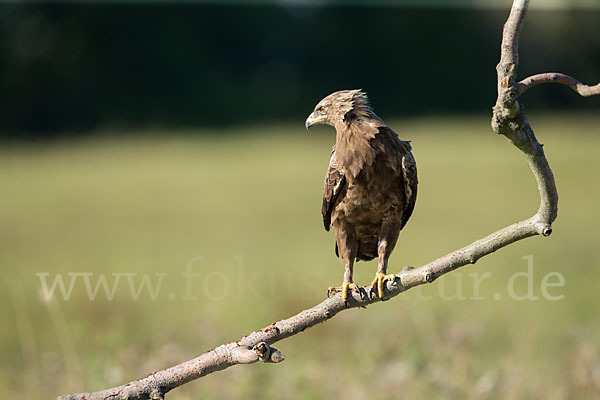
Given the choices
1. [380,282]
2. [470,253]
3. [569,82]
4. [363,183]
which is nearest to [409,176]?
[363,183]

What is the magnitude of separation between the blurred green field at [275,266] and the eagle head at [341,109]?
6.24 feet

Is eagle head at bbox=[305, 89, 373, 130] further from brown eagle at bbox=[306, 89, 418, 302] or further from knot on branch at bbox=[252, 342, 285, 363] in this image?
knot on branch at bbox=[252, 342, 285, 363]

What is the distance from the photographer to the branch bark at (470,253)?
195 cm

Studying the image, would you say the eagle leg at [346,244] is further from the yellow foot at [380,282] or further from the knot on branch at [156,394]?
the knot on branch at [156,394]

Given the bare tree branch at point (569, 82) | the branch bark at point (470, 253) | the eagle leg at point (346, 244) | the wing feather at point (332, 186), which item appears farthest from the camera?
the eagle leg at point (346, 244)

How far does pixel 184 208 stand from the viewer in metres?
19.6

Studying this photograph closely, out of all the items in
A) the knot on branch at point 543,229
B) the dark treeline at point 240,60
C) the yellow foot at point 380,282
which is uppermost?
the dark treeline at point 240,60

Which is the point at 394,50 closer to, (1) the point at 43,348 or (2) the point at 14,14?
(2) the point at 14,14

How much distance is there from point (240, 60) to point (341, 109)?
29385 mm

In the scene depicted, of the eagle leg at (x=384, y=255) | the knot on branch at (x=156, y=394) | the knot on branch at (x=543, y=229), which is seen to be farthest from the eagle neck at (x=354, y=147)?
the knot on branch at (x=156, y=394)

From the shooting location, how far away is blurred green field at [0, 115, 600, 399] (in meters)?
5.14

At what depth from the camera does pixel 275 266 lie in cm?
1273

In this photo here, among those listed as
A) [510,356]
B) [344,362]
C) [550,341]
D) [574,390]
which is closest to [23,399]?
[344,362]

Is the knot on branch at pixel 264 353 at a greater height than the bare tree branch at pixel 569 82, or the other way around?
the bare tree branch at pixel 569 82
